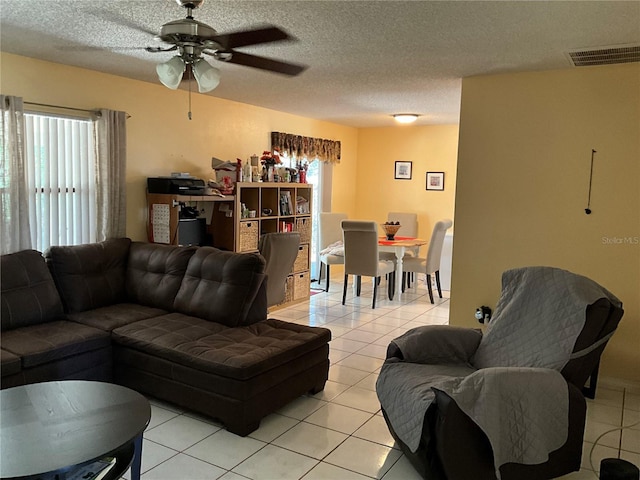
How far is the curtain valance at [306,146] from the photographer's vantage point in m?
6.32

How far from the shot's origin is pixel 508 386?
229 centimetres

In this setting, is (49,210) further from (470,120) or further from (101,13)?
(470,120)

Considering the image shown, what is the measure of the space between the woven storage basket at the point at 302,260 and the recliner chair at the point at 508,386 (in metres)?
3.23

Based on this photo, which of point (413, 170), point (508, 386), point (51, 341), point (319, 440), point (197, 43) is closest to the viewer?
point (508, 386)

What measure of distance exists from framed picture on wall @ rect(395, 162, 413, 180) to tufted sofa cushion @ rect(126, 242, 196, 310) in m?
4.49

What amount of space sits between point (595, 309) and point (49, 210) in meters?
3.78

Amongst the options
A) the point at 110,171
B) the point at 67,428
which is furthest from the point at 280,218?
the point at 67,428

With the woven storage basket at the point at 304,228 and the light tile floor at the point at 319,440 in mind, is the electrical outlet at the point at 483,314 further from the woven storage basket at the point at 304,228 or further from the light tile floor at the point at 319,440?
the woven storage basket at the point at 304,228

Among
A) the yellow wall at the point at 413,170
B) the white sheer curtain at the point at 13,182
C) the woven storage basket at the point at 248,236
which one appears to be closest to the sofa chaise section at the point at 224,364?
the white sheer curtain at the point at 13,182

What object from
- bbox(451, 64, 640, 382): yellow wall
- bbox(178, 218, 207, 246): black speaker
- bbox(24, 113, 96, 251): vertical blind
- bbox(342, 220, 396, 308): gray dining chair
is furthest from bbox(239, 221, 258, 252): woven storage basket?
bbox(451, 64, 640, 382): yellow wall

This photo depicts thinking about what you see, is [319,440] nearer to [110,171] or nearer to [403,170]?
[110,171]

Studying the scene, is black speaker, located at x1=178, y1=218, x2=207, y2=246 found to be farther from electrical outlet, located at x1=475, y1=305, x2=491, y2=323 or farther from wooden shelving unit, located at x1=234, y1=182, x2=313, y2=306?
electrical outlet, located at x1=475, y1=305, x2=491, y2=323

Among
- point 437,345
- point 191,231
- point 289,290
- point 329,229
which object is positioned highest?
point 191,231

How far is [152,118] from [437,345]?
3282 mm
